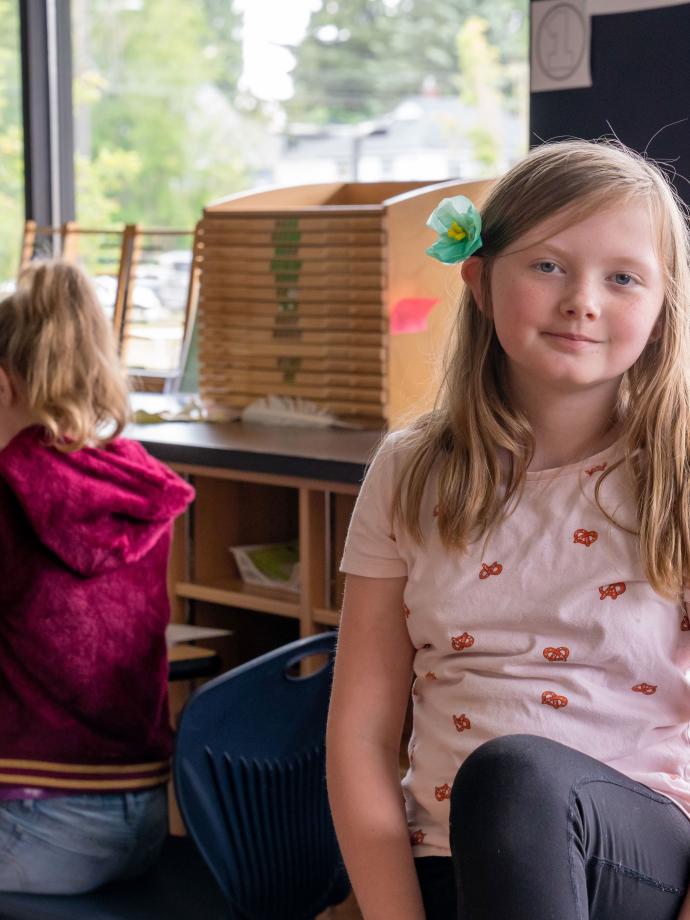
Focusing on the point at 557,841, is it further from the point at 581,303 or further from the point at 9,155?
the point at 9,155

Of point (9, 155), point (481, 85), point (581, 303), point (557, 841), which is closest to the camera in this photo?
point (557, 841)

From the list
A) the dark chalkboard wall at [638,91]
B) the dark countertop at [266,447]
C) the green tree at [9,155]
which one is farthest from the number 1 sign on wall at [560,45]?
the green tree at [9,155]

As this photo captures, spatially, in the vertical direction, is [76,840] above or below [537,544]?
below

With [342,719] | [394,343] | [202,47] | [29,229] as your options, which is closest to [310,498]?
[394,343]

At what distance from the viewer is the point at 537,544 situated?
1222 millimetres

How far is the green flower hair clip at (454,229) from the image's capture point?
1.26m

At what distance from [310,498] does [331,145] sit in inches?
314

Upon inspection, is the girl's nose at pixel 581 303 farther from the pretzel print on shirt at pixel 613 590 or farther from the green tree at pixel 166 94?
the green tree at pixel 166 94

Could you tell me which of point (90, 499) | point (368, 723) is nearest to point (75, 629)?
point (90, 499)

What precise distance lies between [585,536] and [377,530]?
21cm

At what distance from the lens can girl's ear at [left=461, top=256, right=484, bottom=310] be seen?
128cm

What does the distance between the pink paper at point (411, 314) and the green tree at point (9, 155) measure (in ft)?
8.75

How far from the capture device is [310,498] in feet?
6.84

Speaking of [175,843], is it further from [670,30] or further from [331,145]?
[331,145]
